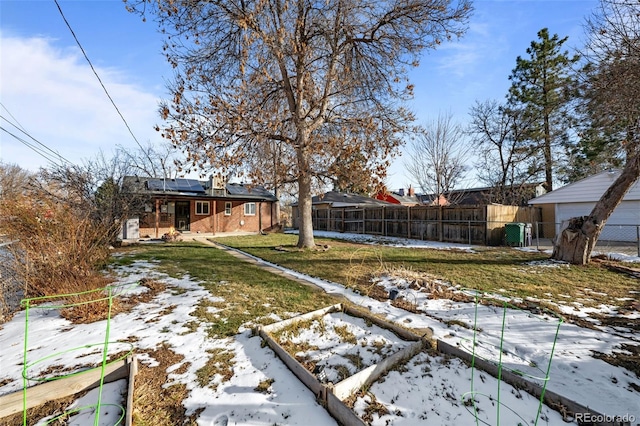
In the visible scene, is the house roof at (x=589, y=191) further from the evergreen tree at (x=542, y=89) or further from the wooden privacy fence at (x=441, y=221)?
the evergreen tree at (x=542, y=89)

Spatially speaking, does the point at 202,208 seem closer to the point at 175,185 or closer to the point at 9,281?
the point at 175,185

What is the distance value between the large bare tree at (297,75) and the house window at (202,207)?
37.5ft

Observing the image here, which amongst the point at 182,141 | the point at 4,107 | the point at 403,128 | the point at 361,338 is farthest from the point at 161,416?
the point at 4,107

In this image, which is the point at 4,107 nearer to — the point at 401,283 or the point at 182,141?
the point at 182,141

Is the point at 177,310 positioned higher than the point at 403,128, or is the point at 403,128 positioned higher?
the point at 403,128

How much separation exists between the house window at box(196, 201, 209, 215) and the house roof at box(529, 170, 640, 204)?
2233 centimetres

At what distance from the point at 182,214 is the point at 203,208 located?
1568 millimetres

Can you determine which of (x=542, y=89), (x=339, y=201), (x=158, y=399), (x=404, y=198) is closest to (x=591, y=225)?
(x=158, y=399)

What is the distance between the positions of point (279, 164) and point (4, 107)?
9465mm

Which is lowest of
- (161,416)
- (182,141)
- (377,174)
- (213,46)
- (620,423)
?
(161,416)

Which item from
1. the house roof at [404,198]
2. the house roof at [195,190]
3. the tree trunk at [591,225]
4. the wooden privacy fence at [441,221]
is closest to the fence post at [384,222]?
the wooden privacy fence at [441,221]

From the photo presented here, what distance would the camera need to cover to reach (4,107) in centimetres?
898

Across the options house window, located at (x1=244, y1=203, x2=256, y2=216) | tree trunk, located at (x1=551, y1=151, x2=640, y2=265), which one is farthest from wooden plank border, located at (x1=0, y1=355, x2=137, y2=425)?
house window, located at (x1=244, y1=203, x2=256, y2=216)

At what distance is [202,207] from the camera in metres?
19.6
